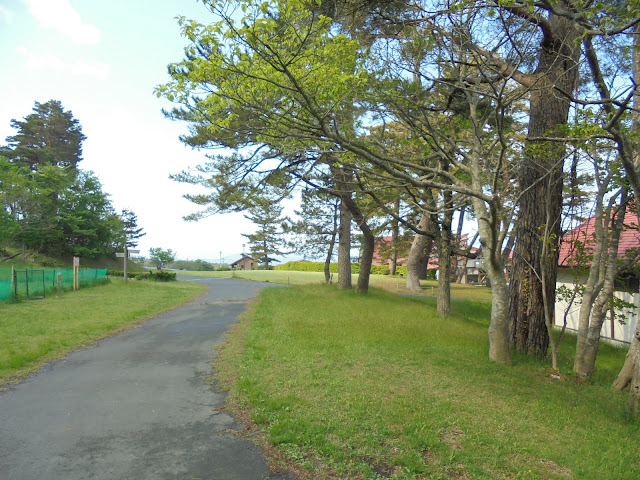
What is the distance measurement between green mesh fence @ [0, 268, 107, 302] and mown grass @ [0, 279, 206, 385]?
545 mm

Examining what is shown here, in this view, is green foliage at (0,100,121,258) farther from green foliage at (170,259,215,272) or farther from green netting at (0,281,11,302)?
green foliage at (170,259,215,272)

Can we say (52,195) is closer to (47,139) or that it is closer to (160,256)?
(47,139)


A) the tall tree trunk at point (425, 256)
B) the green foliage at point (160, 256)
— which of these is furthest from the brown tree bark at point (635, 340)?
the green foliage at point (160, 256)

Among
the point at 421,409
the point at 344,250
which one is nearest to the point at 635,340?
the point at 421,409

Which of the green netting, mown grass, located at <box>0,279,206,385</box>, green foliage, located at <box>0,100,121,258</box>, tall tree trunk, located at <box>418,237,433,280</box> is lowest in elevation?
mown grass, located at <box>0,279,206,385</box>

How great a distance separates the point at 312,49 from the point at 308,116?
43.8 inches

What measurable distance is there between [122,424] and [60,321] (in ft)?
25.8

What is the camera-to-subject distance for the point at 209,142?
45.1ft

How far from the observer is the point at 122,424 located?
15.6 feet

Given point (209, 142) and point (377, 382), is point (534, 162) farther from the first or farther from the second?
point (209, 142)

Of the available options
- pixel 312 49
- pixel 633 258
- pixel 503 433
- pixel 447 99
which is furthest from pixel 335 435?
pixel 447 99

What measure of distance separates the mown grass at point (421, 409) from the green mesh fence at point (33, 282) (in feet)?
33.4

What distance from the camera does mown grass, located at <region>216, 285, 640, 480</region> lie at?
395 cm

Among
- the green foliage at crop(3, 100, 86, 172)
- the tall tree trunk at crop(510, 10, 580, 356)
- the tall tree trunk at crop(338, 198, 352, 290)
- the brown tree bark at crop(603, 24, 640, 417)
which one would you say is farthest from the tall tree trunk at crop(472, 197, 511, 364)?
the green foliage at crop(3, 100, 86, 172)
